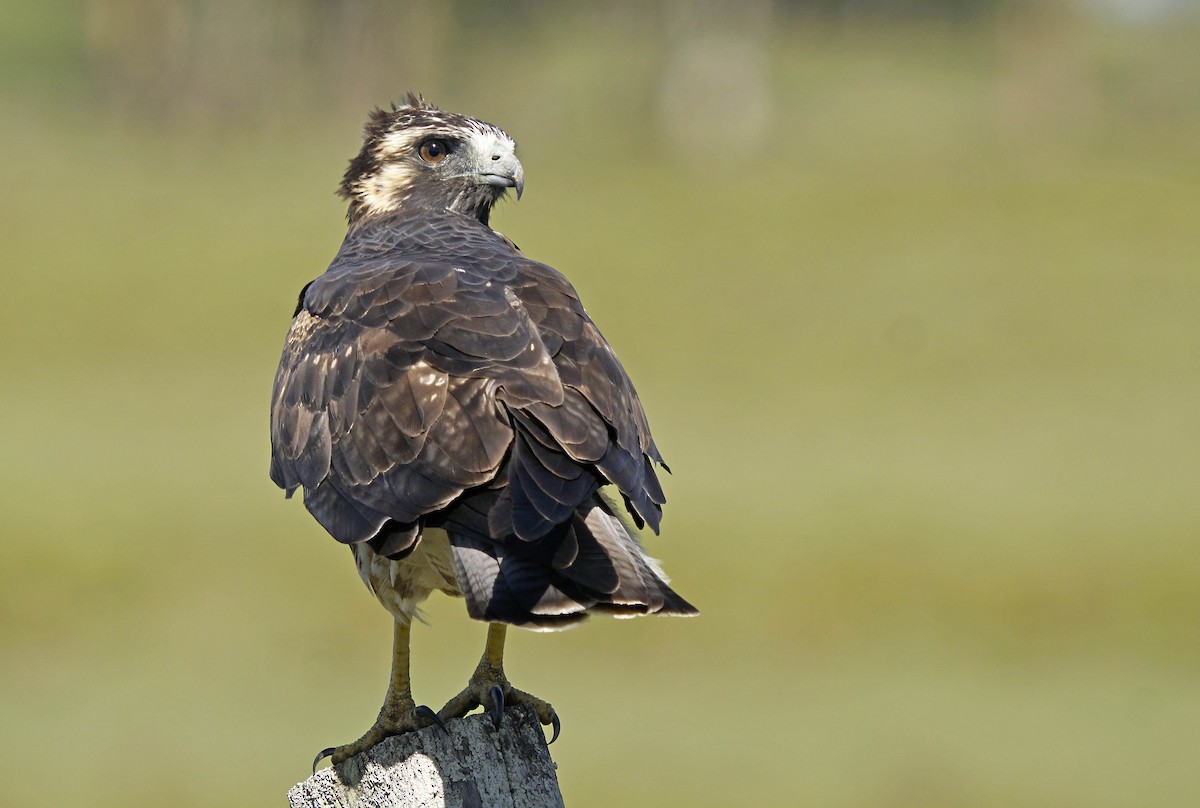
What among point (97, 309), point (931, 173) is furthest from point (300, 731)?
point (931, 173)

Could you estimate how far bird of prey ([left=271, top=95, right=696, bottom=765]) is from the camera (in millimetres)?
4383

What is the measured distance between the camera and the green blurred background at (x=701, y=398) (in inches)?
526

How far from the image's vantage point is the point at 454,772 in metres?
4.29

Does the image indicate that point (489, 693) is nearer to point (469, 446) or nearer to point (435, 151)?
point (469, 446)

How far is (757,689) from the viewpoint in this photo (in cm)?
A: 1440

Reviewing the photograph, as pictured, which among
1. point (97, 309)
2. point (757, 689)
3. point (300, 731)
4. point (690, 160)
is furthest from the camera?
point (690, 160)

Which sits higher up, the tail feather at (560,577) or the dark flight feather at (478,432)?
the dark flight feather at (478,432)

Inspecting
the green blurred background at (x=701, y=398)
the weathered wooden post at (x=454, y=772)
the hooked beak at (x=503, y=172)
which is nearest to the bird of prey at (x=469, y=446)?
the weathered wooden post at (x=454, y=772)

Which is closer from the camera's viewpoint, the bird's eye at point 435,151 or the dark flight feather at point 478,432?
the dark flight feather at point 478,432

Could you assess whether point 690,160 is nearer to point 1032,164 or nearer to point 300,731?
point 1032,164

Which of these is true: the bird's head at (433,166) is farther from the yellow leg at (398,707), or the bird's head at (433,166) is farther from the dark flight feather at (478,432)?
the yellow leg at (398,707)

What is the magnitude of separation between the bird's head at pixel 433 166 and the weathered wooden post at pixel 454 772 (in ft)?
9.15

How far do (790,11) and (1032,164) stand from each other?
12270mm

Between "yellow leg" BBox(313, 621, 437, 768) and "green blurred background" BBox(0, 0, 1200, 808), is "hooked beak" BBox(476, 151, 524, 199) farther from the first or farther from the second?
"green blurred background" BBox(0, 0, 1200, 808)
